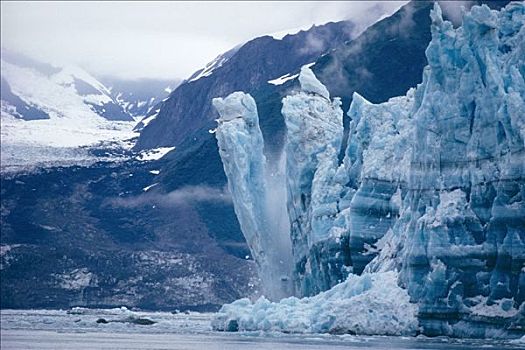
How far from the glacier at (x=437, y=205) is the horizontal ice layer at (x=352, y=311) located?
102 mm

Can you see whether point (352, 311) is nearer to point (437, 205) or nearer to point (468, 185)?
point (437, 205)

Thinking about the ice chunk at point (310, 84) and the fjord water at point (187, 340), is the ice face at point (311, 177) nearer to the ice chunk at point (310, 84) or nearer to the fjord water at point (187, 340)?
the ice chunk at point (310, 84)

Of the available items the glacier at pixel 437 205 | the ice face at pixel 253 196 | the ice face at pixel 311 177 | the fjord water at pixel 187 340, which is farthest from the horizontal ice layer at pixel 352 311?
the ice face at pixel 253 196

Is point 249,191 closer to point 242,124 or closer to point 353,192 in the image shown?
point 242,124

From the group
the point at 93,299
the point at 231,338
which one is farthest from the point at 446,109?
the point at 93,299

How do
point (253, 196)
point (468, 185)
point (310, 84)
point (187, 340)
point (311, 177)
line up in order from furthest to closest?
point (253, 196), point (310, 84), point (311, 177), point (187, 340), point (468, 185)

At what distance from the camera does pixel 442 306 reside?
2630 inches

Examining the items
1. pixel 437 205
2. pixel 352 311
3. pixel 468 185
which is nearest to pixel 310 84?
pixel 437 205

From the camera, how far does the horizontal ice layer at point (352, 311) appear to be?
69375 millimetres

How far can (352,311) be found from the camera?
232 feet

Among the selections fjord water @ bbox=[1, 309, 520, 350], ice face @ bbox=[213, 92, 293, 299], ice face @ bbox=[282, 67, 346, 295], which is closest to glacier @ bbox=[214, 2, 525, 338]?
ice face @ bbox=[282, 67, 346, 295]

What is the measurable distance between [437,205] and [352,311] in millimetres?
8835

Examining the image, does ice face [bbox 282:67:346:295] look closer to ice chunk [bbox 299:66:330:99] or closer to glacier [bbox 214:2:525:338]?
ice chunk [bbox 299:66:330:99]

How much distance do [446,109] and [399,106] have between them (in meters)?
15.9
